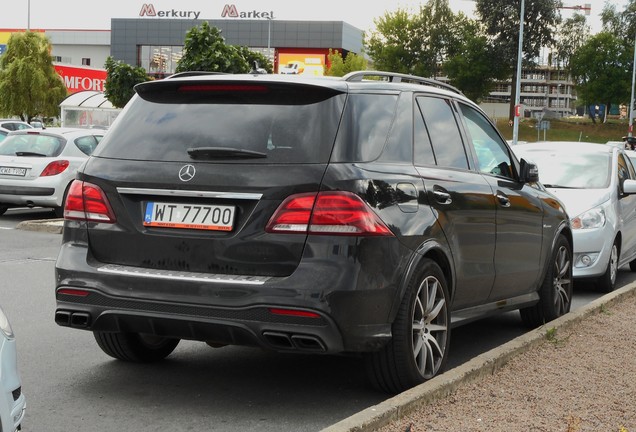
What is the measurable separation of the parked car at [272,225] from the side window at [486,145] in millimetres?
874

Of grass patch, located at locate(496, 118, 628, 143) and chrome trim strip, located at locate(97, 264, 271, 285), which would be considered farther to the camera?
grass patch, located at locate(496, 118, 628, 143)

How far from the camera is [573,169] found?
39.7ft

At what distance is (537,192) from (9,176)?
12070mm

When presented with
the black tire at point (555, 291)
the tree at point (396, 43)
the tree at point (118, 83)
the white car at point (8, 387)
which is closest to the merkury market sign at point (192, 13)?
the tree at point (396, 43)

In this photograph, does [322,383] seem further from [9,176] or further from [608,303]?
[9,176]

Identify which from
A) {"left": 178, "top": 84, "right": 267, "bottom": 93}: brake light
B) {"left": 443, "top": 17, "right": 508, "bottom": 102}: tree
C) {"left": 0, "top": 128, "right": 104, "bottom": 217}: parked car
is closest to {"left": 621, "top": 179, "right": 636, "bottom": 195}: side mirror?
{"left": 178, "top": 84, "right": 267, "bottom": 93}: brake light

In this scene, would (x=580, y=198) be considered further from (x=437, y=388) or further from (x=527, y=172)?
→ (x=437, y=388)

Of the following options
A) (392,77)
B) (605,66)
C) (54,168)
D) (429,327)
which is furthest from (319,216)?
(605,66)

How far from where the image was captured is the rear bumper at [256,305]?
5031 mm

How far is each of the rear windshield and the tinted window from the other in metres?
0.06

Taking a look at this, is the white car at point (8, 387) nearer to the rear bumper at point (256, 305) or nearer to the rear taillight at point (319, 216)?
the rear bumper at point (256, 305)

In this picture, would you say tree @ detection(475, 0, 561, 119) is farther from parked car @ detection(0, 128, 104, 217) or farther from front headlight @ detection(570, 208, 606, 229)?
front headlight @ detection(570, 208, 606, 229)

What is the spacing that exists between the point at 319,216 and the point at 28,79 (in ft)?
200

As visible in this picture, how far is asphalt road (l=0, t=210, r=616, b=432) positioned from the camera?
17.0 feet
